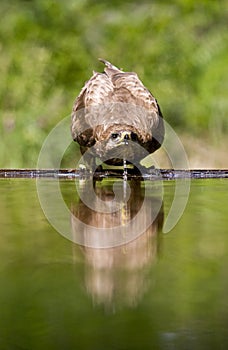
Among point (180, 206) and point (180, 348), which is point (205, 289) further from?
point (180, 206)

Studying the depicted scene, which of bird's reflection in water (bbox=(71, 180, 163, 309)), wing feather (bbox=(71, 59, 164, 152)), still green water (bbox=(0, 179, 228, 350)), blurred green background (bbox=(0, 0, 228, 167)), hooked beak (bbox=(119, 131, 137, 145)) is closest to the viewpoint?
still green water (bbox=(0, 179, 228, 350))

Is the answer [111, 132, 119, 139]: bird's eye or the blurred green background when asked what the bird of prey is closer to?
[111, 132, 119, 139]: bird's eye

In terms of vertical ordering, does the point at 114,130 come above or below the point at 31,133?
below

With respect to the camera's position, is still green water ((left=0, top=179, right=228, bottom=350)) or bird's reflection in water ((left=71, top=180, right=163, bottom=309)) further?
bird's reflection in water ((left=71, top=180, right=163, bottom=309))

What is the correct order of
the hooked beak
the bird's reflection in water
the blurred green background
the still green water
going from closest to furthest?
the still green water, the bird's reflection in water, the hooked beak, the blurred green background

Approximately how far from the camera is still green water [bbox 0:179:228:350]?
3.01 feet

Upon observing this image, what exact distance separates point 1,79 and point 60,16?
572 millimetres

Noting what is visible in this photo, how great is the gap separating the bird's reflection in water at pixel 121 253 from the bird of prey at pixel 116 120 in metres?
0.83

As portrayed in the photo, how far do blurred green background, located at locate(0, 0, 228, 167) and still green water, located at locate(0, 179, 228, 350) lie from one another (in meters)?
2.69

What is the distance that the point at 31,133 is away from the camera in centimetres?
450

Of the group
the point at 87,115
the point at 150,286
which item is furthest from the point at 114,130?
the point at 150,286

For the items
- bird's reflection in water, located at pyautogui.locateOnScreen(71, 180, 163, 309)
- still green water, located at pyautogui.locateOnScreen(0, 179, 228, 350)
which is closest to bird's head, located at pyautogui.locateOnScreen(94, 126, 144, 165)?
bird's reflection in water, located at pyautogui.locateOnScreen(71, 180, 163, 309)

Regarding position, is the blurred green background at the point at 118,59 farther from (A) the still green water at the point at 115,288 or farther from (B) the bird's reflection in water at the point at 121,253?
(A) the still green water at the point at 115,288

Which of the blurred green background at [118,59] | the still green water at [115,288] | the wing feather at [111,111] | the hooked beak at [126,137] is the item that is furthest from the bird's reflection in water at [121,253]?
the blurred green background at [118,59]
